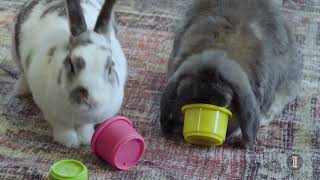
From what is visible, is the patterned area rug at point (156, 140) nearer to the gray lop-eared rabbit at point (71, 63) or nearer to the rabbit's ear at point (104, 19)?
the gray lop-eared rabbit at point (71, 63)

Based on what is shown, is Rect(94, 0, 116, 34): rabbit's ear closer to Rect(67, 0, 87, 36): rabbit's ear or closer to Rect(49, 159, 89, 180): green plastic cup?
Rect(67, 0, 87, 36): rabbit's ear

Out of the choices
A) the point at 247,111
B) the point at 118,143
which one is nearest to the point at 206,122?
the point at 247,111

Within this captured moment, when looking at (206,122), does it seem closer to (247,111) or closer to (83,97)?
(247,111)

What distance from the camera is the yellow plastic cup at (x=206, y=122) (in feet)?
5.19

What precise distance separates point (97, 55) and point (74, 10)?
5.2 inches

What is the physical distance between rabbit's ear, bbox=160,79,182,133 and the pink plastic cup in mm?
155

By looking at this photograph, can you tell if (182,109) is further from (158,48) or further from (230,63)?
(158,48)

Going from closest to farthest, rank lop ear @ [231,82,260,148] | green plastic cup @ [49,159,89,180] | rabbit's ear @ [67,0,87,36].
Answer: green plastic cup @ [49,159,89,180] < rabbit's ear @ [67,0,87,36] < lop ear @ [231,82,260,148]

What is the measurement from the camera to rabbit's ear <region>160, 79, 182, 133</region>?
167cm

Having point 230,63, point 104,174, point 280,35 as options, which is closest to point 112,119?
point 104,174

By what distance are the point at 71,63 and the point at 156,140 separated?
0.36 m
